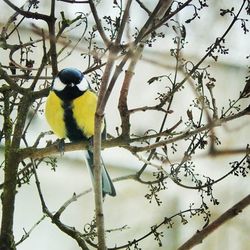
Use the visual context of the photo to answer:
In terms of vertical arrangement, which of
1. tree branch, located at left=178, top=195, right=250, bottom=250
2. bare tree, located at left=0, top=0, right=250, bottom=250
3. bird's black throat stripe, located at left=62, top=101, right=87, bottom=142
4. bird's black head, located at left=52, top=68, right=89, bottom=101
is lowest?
tree branch, located at left=178, top=195, right=250, bottom=250

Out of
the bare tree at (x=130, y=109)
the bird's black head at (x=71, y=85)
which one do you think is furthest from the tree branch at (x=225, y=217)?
the bird's black head at (x=71, y=85)

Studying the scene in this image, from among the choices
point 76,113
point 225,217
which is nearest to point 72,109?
point 76,113

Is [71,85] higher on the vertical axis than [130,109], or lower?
higher

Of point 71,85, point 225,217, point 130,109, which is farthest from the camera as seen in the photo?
point 71,85

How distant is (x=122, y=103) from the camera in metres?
0.54

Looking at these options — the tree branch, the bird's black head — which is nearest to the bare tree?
the tree branch

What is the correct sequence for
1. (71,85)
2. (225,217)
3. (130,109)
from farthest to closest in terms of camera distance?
(71,85) < (130,109) < (225,217)

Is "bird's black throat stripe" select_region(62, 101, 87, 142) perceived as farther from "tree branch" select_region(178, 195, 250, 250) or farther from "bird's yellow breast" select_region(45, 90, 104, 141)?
"tree branch" select_region(178, 195, 250, 250)

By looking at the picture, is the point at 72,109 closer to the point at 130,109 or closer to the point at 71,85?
the point at 71,85

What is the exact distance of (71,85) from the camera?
1.06 m

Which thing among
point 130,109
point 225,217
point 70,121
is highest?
point 70,121

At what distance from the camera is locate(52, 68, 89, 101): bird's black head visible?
1039 mm

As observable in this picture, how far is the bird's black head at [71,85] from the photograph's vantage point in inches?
40.9

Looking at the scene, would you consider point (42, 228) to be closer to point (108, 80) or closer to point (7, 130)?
point (7, 130)
